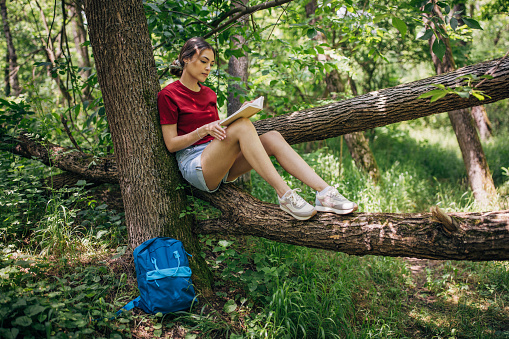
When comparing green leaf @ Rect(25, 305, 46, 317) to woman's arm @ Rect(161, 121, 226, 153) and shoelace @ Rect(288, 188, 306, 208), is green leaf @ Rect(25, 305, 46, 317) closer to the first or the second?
woman's arm @ Rect(161, 121, 226, 153)

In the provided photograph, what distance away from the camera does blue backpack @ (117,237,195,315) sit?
2234 millimetres

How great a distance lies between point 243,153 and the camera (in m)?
2.46

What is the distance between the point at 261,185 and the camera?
183 inches

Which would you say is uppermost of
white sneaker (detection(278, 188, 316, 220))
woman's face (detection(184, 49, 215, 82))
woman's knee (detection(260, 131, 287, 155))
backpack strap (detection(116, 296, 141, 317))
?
woman's face (detection(184, 49, 215, 82))

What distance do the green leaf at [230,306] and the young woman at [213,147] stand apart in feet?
2.65

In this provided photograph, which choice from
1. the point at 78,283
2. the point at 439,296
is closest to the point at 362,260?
the point at 439,296

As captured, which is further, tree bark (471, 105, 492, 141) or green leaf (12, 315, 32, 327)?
tree bark (471, 105, 492, 141)

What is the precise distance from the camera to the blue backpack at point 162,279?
2.23m

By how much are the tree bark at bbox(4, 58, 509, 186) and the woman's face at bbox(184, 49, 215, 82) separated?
2.75ft

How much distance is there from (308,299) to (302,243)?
1.99ft

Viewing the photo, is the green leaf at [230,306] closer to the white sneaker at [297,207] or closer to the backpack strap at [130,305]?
the backpack strap at [130,305]

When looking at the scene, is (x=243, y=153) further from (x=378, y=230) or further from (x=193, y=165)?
(x=378, y=230)

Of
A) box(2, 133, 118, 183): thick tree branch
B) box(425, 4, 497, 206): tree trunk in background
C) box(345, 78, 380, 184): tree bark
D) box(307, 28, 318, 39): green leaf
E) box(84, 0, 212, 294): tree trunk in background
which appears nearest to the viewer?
box(84, 0, 212, 294): tree trunk in background

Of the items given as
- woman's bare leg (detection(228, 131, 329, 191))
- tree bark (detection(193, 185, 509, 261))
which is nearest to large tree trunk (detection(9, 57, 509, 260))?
tree bark (detection(193, 185, 509, 261))
